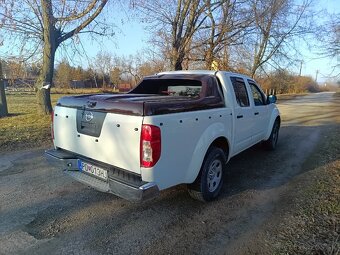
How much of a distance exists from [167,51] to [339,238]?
41.5ft

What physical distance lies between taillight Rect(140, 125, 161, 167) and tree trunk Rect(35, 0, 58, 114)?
29.3ft

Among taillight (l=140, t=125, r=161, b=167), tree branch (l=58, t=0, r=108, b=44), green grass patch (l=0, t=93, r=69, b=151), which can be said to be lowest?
green grass patch (l=0, t=93, r=69, b=151)

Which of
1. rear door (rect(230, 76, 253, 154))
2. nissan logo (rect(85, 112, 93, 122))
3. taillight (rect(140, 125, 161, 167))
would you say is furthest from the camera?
rear door (rect(230, 76, 253, 154))

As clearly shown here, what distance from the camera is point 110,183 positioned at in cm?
306

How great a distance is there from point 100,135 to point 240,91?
2811 mm

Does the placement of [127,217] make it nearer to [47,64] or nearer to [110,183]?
[110,183]

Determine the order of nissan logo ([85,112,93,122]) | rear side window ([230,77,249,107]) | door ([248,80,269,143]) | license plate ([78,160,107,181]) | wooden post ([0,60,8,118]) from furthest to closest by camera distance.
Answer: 1. wooden post ([0,60,8,118])
2. door ([248,80,269,143])
3. rear side window ([230,77,249,107])
4. nissan logo ([85,112,93,122])
5. license plate ([78,160,107,181])

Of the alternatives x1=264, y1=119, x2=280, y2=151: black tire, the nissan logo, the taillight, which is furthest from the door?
the nissan logo

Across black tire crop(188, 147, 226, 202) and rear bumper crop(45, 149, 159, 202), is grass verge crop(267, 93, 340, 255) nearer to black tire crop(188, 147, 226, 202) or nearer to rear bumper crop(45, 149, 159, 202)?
black tire crop(188, 147, 226, 202)

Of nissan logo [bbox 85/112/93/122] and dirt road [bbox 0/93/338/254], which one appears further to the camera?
nissan logo [bbox 85/112/93/122]

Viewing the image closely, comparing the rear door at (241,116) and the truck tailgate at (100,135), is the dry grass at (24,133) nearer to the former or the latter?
the truck tailgate at (100,135)

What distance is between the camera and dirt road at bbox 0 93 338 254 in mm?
2801

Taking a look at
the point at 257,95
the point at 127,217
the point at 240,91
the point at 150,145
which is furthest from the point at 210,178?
the point at 257,95

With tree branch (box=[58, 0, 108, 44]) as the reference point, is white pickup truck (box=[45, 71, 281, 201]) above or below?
below
